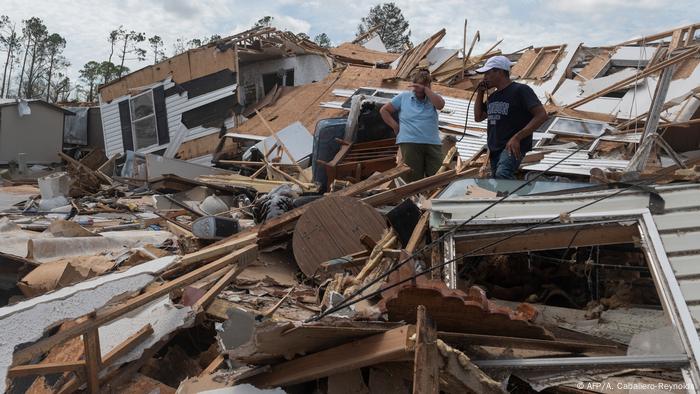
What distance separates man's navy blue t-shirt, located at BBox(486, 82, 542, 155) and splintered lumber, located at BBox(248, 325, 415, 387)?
281 cm

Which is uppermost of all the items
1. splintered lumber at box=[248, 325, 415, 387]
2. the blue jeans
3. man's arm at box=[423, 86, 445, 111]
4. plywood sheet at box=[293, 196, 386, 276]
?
man's arm at box=[423, 86, 445, 111]

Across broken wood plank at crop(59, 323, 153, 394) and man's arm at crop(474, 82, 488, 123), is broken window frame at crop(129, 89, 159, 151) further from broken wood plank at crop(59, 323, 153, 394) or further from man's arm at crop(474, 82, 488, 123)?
broken wood plank at crop(59, 323, 153, 394)

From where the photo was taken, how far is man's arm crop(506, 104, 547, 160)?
467 centimetres

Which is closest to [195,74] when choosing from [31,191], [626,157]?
[31,191]

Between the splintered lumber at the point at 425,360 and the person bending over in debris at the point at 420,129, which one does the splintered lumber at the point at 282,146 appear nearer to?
the person bending over in debris at the point at 420,129

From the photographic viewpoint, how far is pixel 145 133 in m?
15.7

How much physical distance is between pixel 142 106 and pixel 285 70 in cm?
383

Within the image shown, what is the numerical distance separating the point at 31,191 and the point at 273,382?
37.7 ft

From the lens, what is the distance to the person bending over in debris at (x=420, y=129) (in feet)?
20.1

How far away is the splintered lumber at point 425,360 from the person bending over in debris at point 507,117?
2.73m

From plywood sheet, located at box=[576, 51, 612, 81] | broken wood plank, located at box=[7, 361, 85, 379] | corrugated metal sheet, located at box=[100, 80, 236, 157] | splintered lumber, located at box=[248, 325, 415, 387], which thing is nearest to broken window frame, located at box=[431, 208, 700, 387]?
splintered lumber, located at box=[248, 325, 415, 387]

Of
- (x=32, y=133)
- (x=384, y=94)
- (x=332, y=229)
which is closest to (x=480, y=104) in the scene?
(x=332, y=229)

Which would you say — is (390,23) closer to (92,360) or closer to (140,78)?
(140,78)

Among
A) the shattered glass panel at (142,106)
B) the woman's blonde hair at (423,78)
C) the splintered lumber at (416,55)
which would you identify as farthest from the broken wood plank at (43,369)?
the shattered glass panel at (142,106)
